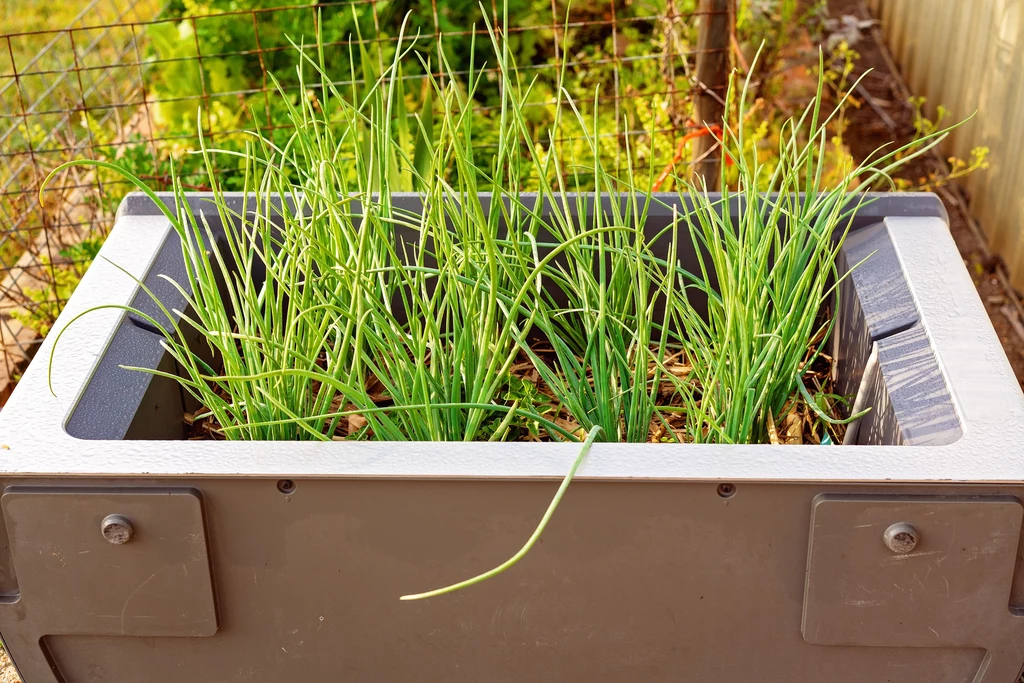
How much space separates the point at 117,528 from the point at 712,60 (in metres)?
1.53

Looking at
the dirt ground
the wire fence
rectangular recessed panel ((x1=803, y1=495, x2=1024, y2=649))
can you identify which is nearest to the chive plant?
rectangular recessed panel ((x1=803, y1=495, x2=1024, y2=649))

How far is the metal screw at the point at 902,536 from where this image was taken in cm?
99

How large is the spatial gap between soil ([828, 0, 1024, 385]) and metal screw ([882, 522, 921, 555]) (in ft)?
3.77

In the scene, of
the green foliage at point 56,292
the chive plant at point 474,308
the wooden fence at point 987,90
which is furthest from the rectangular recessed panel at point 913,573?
the wooden fence at point 987,90

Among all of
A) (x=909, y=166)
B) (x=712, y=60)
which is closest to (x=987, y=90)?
(x=909, y=166)

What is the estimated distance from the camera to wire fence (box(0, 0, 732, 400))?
233 cm

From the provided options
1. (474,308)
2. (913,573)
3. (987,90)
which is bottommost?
(987,90)

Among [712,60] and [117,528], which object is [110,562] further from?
[712,60]

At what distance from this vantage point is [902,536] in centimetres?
99

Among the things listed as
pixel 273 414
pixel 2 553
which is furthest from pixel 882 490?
pixel 2 553

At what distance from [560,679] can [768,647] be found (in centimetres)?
22

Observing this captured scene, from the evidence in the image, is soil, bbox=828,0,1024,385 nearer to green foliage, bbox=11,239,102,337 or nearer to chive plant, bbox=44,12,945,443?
chive plant, bbox=44,12,945,443

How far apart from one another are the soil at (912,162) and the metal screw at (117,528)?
4.97ft

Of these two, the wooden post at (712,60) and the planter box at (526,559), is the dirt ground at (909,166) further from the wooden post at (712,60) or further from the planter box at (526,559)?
the planter box at (526,559)
